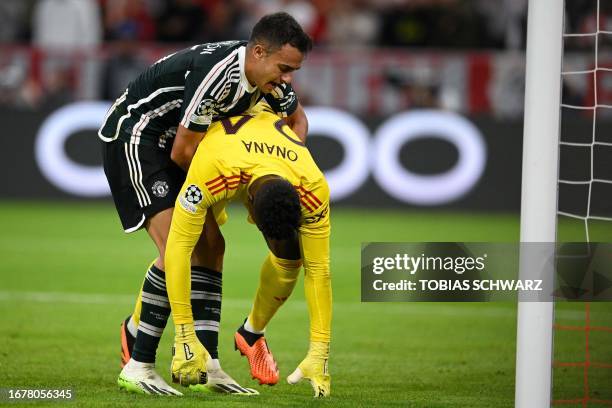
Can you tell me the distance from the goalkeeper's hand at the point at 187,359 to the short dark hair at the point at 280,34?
54.4 inches

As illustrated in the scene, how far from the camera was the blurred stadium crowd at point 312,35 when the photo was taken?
14.4 meters

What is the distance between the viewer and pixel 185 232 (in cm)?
508

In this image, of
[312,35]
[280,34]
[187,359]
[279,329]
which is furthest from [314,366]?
[312,35]

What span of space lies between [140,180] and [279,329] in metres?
2.38

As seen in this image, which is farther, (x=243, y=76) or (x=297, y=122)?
(x=297, y=122)

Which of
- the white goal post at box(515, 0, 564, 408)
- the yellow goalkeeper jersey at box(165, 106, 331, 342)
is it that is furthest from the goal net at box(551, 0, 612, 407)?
the yellow goalkeeper jersey at box(165, 106, 331, 342)

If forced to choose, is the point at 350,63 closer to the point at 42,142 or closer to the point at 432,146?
the point at 432,146

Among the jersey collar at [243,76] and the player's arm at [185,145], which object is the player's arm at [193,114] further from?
the jersey collar at [243,76]

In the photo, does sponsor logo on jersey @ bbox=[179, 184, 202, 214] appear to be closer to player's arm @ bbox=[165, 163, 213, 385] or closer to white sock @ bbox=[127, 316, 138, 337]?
player's arm @ bbox=[165, 163, 213, 385]

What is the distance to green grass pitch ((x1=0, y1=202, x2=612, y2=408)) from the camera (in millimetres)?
5617

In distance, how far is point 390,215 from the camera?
549 inches

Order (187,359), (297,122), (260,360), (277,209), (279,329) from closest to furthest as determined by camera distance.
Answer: (277,209), (187,359), (260,360), (297,122), (279,329)

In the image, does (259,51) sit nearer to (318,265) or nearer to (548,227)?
(318,265)

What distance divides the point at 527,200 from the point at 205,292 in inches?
73.2
